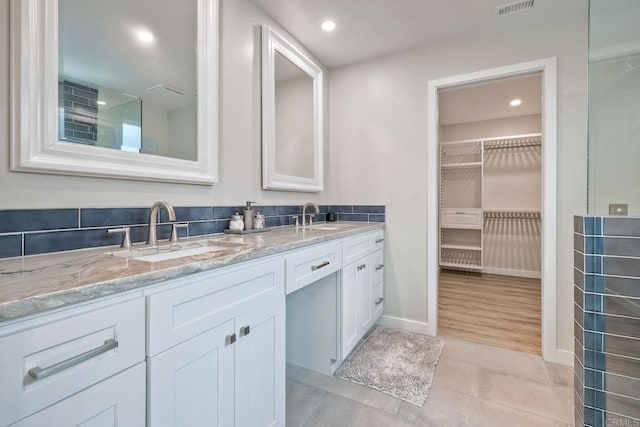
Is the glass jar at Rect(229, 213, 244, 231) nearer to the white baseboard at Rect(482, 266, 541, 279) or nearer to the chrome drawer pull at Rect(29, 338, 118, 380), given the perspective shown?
the chrome drawer pull at Rect(29, 338, 118, 380)

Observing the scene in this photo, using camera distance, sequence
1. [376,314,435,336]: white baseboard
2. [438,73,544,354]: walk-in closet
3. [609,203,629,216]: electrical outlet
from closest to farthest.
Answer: [609,203,629,216]: electrical outlet → [376,314,435,336]: white baseboard → [438,73,544,354]: walk-in closet

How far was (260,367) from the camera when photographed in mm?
1101

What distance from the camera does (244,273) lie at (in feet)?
3.35

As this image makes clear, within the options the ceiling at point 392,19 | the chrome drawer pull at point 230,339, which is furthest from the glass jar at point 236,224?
the ceiling at point 392,19

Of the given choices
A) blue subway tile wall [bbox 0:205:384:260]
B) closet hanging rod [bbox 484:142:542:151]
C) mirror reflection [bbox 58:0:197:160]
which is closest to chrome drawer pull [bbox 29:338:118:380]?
blue subway tile wall [bbox 0:205:384:260]

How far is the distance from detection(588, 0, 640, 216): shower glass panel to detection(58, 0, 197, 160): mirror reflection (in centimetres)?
205

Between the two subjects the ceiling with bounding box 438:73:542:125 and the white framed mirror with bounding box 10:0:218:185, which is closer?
the white framed mirror with bounding box 10:0:218:185

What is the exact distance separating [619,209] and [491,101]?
2.84 meters

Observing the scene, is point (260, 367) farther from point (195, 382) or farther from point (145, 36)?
point (145, 36)

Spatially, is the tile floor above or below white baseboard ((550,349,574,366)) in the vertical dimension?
below

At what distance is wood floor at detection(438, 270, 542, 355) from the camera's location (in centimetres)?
226

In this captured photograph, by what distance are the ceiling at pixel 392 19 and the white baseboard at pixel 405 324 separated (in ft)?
7.77

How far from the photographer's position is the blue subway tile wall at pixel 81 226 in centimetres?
92

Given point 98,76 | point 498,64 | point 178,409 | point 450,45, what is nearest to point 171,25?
point 98,76
